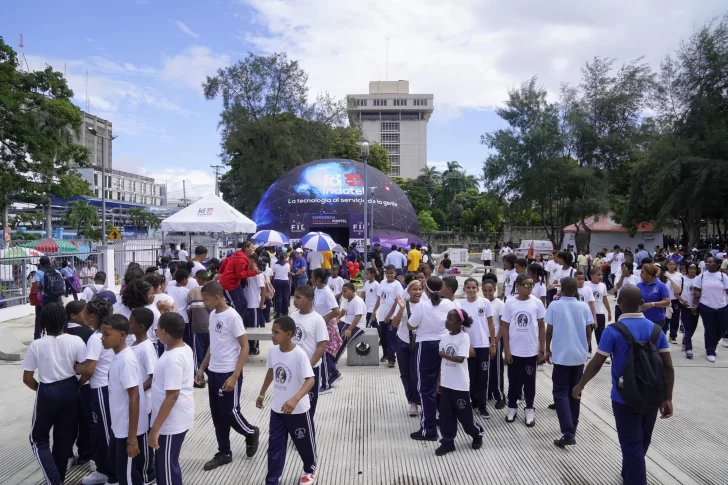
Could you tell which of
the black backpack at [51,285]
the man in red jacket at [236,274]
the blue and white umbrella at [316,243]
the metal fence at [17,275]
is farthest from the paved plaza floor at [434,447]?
the blue and white umbrella at [316,243]

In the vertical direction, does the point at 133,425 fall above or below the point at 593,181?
below

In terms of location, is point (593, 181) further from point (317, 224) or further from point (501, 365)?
point (501, 365)

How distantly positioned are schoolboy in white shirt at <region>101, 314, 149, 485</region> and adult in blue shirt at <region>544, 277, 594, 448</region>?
146 inches

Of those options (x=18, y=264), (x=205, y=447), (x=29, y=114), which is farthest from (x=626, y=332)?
(x=29, y=114)

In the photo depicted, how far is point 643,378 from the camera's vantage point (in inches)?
149

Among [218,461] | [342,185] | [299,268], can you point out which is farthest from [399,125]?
[218,461]

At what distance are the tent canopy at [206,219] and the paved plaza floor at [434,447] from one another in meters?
7.75

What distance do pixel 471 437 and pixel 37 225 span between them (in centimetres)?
6334

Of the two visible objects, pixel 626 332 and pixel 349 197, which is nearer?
pixel 626 332

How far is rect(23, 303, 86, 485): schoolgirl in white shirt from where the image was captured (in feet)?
13.6

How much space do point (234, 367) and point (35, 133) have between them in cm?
2227

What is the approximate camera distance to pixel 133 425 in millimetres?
3758

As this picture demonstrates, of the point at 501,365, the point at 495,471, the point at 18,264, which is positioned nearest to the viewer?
the point at 495,471

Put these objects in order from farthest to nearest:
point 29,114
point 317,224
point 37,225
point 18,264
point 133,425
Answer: point 37,225 → point 317,224 → point 29,114 → point 18,264 → point 133,425
